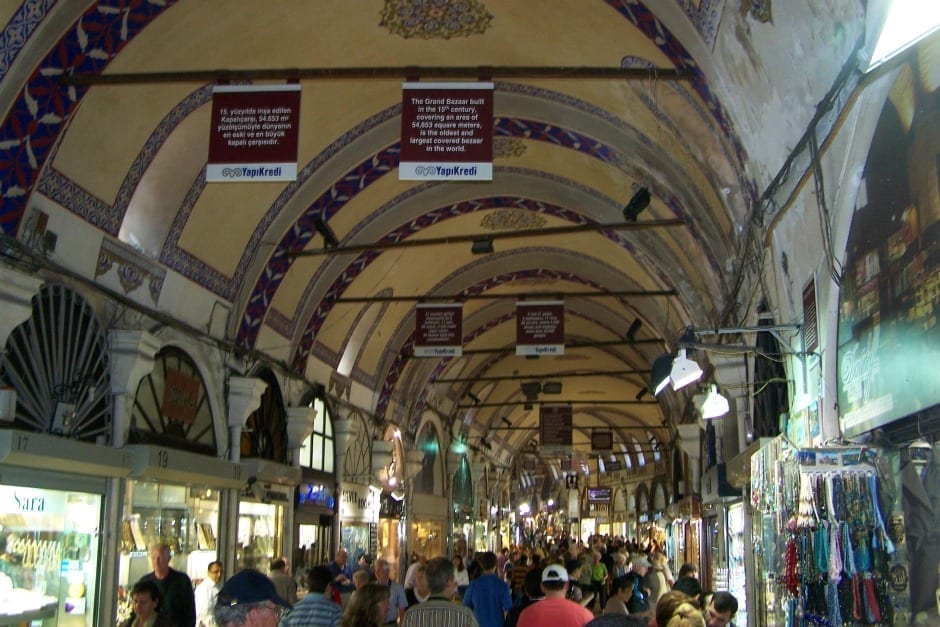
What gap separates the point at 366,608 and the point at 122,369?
5.49 metres

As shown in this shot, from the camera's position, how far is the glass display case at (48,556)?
7.62 metres

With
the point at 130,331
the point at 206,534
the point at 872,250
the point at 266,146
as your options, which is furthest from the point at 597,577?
the point at 872,250

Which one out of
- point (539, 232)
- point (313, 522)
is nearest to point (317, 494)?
point (313, 522)

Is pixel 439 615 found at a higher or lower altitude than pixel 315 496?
lower

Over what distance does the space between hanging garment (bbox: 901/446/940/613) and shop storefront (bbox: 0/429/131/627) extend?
19.7 ft

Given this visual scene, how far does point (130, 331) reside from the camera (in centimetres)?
940

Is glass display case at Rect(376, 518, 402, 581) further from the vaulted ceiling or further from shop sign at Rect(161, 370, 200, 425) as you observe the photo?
shop sign at Rect(161, 370, 200, 425)

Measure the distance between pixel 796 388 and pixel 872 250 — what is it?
2.34m

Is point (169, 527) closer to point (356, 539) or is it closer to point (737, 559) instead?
point (737, 559)

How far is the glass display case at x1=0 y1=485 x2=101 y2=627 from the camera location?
7.62 m

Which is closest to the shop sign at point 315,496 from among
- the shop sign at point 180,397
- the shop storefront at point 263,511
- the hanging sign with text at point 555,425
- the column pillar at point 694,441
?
the shop storefront at point 263,511

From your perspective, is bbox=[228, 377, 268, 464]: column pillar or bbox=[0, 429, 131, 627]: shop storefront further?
bbox=[228, 377, 268, 464]: column pillar

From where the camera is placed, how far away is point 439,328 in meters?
14.9

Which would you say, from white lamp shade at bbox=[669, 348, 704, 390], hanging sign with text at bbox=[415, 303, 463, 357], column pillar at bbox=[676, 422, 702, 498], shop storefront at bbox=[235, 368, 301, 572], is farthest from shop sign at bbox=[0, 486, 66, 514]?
column pillar at bbox=[676, 422, 702, 498]
